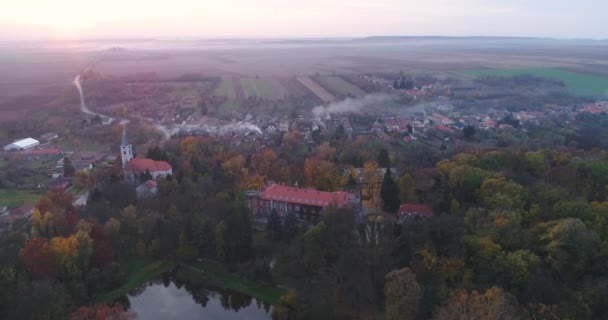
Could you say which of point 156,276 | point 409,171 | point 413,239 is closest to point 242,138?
point 409,171

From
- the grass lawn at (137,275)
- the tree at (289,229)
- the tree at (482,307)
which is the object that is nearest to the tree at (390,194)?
the tree at (289,229)

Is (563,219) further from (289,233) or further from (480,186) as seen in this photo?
(289,233)

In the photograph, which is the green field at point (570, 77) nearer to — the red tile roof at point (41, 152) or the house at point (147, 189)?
the house at point (147, 189)

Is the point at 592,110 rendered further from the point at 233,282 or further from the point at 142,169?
the point at 233,282

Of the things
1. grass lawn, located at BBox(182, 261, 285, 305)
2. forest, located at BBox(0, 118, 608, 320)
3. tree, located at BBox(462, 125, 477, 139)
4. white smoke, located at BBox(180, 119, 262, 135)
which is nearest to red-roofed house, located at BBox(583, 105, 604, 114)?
tree, located at BBox(462, 125, 477, 139)

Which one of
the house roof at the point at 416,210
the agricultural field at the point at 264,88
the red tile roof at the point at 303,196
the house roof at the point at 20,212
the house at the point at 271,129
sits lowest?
the house at the point at 271,129

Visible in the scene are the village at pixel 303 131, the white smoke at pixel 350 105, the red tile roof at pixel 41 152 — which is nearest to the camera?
the village at pixel 303 131
